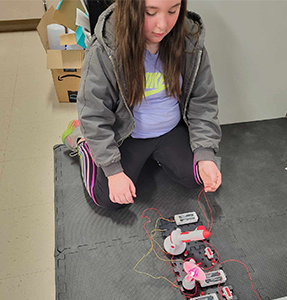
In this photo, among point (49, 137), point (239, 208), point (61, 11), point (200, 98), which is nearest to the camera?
point (200, 98)

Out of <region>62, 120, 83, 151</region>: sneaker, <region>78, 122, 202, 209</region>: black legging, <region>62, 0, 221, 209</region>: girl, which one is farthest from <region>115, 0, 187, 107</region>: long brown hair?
<region>62, 120, 83, 151</region>: sneaker

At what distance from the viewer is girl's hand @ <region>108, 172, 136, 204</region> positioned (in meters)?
0.93

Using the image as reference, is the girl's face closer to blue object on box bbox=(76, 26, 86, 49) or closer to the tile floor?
blue object on box bbox=(76, 26, 86, 49)

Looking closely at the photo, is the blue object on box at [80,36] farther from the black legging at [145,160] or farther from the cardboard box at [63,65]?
the black legging at [145,160]

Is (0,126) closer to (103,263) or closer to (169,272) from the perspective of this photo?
(103,263)

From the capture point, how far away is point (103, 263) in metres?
0.95

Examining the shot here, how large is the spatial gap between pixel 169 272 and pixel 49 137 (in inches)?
34.0

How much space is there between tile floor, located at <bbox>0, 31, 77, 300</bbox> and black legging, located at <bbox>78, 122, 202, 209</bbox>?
0.23 m

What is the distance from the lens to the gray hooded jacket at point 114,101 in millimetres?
847

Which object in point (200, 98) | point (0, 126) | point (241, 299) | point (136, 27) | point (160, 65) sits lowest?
point (241, 299)

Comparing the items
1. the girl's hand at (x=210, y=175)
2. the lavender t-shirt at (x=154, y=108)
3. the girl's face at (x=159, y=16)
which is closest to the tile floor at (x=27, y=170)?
the lavender t-shirt at (x=154, y=108)

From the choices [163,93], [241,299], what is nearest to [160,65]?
[163,93]

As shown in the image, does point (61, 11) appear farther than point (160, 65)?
Yes

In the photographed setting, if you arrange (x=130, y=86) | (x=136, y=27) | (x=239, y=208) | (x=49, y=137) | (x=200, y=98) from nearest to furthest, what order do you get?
(x=136, y=27) < (x=130, y=86) < (x=200, y=98) < (x=239, y=208) < (x=49, y=137)
